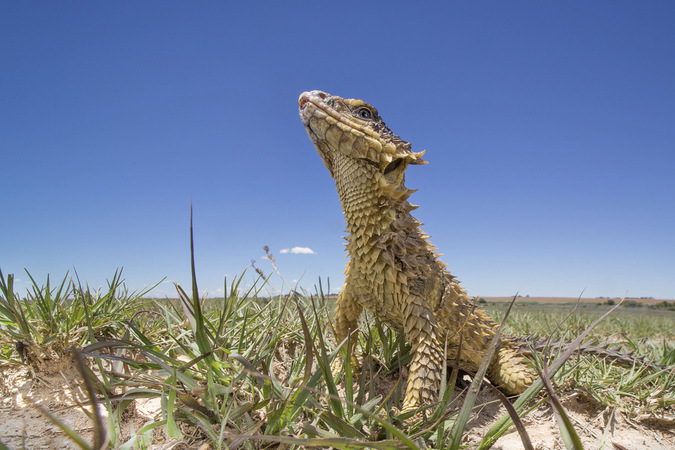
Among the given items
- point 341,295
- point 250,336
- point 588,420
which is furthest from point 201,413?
point 588,420

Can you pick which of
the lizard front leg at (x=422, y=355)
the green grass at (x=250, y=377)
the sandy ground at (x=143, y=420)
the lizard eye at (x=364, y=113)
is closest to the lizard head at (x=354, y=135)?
the lizard eye at (x=364, y=113)

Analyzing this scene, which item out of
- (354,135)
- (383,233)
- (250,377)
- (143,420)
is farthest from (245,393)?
(354,135)

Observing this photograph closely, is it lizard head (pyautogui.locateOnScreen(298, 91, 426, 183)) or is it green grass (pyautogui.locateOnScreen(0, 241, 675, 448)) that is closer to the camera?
green grass (pyautogui.locateOnScreen(0, 241, 675, 448))

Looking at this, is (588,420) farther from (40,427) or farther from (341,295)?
(40,427)

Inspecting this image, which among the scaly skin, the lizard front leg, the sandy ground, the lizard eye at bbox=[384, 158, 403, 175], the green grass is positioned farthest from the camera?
the lizard eye at bbox=[384, 158, 403, 175]

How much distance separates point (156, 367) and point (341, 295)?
1.38 m

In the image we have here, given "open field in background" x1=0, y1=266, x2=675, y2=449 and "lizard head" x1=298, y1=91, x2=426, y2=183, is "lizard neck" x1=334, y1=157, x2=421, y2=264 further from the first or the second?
"open field in background" x1=0, y1=266, x2=675, y2=449

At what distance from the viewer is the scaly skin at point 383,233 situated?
100 inches

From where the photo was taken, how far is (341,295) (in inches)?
116

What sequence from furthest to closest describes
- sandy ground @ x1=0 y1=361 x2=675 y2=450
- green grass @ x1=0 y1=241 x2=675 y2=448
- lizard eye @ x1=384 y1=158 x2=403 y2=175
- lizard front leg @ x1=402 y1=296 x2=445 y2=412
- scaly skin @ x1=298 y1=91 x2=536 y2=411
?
lizard eye @ x1=384 y1=158 x2=403 y2=175 → scaly skin @ x1=298 y1=91 x2=536 y2=411 → lizard front leg @ x1=402 y1=296 x2=445 y2=412 → sandy ground @ x1=0 y1=361 x2=675 y2=450 → green grass @ x1=0 y1=241 x2=675 y2=448

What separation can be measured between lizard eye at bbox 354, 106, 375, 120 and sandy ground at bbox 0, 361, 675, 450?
2.00 metres

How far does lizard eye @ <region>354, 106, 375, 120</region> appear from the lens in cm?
271

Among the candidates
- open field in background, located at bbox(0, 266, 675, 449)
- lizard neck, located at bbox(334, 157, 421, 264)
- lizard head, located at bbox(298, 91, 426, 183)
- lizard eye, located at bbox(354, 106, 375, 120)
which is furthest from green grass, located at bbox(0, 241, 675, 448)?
lizard eye, located at bbox(354, 106, 375, 120)

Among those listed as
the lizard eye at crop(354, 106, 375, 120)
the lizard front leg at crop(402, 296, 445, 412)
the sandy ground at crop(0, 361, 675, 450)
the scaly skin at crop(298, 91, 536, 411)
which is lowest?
the sandy ground at crop(0, 361, 675, 450)
